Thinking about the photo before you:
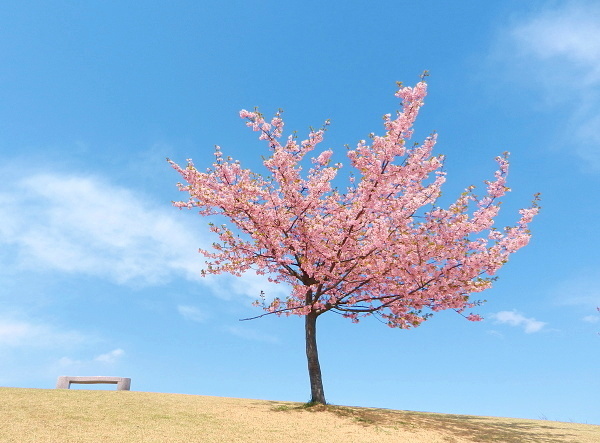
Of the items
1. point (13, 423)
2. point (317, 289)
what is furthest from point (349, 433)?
point (13, 423)

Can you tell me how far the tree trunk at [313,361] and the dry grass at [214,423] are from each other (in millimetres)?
642

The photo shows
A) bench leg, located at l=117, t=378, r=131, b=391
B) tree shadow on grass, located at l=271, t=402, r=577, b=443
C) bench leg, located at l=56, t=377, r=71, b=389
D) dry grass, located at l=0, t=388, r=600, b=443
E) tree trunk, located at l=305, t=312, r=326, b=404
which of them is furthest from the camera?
bench leg, located at l=117, t=378, r=131, b=391

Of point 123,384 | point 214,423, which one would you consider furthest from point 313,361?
point 123,384

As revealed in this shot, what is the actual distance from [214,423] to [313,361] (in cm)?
475

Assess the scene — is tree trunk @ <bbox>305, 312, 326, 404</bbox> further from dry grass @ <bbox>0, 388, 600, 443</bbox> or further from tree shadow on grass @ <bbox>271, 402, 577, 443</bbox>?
dry grass @ <bbox>0, 388, 600, 443</bbox>

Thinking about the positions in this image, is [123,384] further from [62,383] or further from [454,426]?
[454,426]

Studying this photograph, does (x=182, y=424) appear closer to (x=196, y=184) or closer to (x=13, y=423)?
(x=13, y=423)

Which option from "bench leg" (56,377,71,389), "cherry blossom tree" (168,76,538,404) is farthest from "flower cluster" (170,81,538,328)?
"bench leg" (56,377,71,389)

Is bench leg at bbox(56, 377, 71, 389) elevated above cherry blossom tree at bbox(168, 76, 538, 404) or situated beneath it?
situated beneath

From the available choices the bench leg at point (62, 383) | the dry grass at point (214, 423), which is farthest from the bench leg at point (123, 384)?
the bench leg at point (62, 383)

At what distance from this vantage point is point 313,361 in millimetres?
17781

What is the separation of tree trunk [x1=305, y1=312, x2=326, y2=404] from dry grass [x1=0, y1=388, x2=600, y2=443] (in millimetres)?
642

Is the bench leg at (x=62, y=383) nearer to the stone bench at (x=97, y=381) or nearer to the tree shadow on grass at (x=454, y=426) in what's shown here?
the stone bench at (x=97, y=381)

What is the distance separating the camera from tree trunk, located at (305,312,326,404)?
1752 cm
